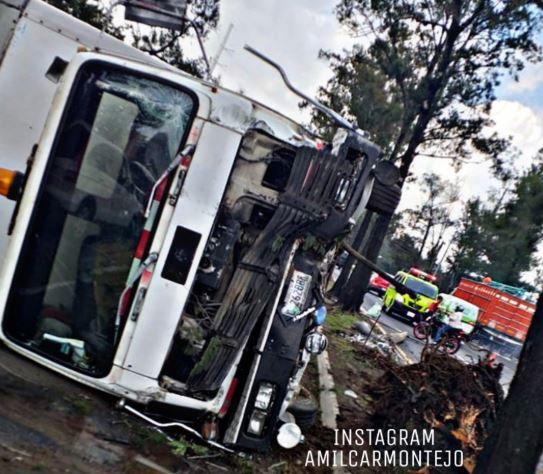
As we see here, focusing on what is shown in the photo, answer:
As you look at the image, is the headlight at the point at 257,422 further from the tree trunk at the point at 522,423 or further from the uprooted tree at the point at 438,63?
the uprooted tree at the point at 438,63

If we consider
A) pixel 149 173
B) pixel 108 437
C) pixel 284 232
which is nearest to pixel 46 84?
pixel 149 173

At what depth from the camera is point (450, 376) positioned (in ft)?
15.6

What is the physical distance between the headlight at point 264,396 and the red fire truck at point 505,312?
1749 centimetres

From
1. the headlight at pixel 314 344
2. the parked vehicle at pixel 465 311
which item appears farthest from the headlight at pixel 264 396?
the parked vehicle at pixel 465 311

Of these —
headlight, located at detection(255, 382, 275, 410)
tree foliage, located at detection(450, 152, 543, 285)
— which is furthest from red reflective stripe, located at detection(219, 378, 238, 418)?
tree foliage, located at detection(450, 152, 543, 285)

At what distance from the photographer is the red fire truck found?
17.7 m

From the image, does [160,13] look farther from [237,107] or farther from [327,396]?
[327,396]

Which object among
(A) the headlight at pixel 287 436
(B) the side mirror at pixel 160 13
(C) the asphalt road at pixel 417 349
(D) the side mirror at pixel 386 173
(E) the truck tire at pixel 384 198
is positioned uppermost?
(B) the side mirror at pixel 160 13

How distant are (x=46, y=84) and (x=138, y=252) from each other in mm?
1793

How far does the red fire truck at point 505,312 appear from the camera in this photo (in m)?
17.7

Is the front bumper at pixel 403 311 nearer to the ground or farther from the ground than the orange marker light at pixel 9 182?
nearer to the ground

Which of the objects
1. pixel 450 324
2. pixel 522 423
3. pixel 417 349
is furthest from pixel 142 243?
pixel 450 324

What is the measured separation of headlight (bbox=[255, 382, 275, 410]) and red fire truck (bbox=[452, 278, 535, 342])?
689 inches

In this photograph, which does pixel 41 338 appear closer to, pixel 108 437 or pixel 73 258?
pixel 73 258
